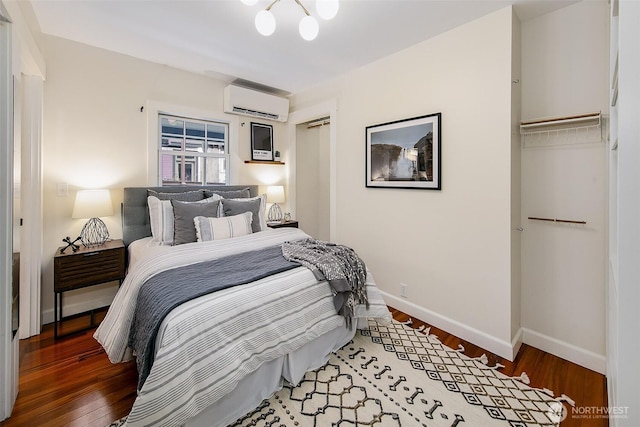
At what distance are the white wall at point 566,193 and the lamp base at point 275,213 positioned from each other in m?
3.06

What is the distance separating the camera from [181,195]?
3.06m

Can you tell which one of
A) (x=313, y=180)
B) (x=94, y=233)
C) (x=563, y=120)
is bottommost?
(x=94, y=233)

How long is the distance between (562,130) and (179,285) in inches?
113

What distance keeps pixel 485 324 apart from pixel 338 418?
1.45m

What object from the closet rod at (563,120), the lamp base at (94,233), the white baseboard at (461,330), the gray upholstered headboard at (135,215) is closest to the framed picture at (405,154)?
the closet rod at (563,120)

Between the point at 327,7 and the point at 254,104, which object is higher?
the point at 254,104

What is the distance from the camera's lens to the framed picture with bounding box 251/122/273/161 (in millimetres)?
4008

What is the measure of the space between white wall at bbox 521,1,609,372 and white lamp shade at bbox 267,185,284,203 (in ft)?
9.44

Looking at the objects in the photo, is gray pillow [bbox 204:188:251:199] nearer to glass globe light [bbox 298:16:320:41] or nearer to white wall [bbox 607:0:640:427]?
glass globe light [bbox 298:16:320:41]

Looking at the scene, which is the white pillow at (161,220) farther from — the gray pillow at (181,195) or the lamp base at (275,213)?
the lamp base at (275,213)

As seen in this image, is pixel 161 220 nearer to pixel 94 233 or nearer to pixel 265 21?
pixel 94 233

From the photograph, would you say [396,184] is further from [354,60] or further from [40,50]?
[40,50]

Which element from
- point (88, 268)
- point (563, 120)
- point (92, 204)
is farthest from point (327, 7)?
point (88, 268)

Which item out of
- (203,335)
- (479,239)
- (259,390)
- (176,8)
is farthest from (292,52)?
(259,390)
